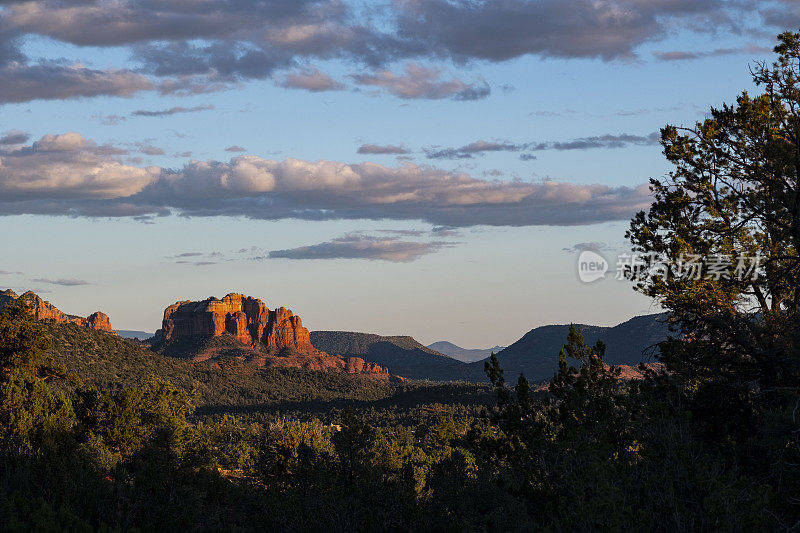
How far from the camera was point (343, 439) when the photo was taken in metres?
24.9

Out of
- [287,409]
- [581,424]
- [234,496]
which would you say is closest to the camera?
[581,424]

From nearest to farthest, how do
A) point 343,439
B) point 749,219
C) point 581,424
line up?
point 581,424, point 749,219, point 343,439

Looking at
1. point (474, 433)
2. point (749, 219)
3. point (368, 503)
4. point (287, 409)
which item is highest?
point (749, 219)

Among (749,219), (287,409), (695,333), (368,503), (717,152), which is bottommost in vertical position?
(287,409)

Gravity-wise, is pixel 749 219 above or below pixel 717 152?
below

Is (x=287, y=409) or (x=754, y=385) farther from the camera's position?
(x=287, y=409)

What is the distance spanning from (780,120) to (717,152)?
187 cm

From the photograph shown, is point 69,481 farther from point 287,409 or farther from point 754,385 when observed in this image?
point 287,409

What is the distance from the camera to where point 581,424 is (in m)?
16.3

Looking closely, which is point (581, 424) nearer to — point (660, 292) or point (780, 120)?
point (660, 292)

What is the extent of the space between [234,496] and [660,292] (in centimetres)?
1934

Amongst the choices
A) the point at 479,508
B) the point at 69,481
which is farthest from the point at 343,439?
the point at 69,481

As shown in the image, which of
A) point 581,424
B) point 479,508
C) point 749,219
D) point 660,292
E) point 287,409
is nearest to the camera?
point 581,424

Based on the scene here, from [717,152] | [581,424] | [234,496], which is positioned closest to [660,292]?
[717,152]
